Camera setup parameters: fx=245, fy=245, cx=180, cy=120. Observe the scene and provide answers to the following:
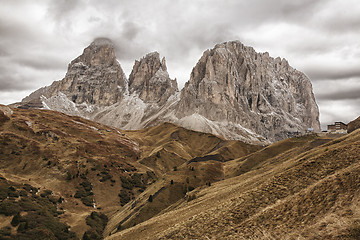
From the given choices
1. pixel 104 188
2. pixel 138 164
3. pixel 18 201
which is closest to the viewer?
pixel 18 201

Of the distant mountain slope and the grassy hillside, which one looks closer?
the distant mountain slope

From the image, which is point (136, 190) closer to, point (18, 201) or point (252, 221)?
point (18, 201)

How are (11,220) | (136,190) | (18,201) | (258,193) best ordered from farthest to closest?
(136,190)
(18,201)
(11,220)
(258,193)

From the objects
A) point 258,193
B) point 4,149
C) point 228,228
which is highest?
point 4,149

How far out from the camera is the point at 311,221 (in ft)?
71.1

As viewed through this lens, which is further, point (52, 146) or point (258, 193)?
point (52, 146)

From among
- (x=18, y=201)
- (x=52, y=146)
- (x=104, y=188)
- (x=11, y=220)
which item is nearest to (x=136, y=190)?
(x=104, y=188)

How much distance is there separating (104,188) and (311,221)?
76993 millimetres

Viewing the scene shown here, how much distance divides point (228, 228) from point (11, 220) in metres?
41.1

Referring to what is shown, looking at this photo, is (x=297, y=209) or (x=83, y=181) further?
(x=83, y=181)

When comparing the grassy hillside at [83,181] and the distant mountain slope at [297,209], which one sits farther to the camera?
the grassy hillside at [83,181]

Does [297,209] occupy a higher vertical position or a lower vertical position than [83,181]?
lower

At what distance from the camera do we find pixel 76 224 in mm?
55594

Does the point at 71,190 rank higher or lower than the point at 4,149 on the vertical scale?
lower
